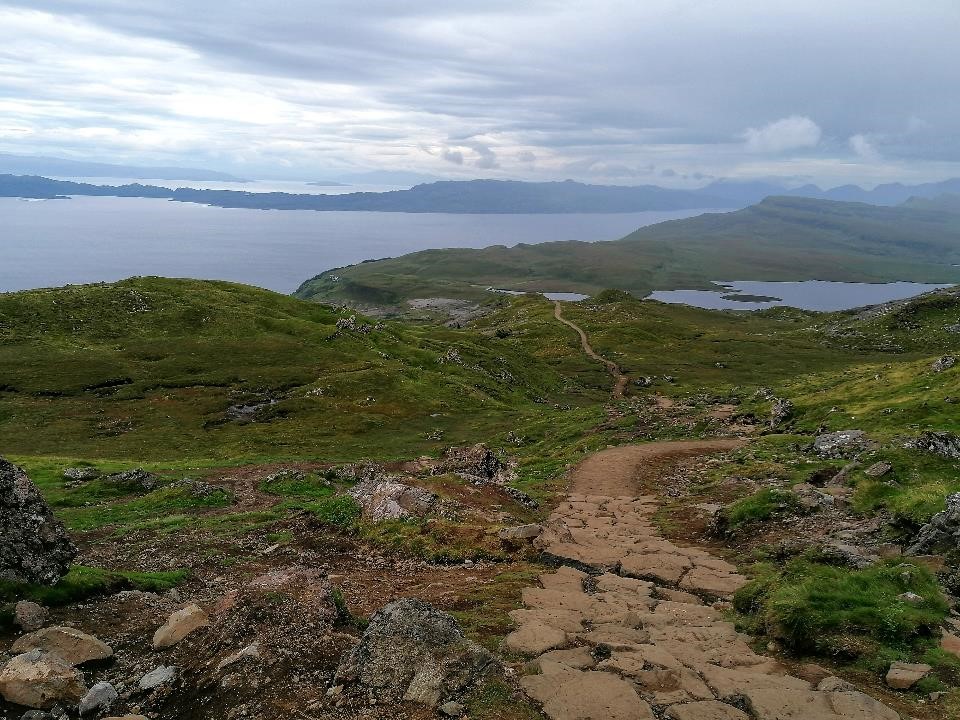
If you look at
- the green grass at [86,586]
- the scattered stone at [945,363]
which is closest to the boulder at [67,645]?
the green grass at [86,586]

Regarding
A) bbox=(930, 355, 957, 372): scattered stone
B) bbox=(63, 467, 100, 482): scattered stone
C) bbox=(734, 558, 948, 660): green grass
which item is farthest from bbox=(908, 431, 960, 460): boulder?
bbox=(63, 467, 100, 482): scattered stone

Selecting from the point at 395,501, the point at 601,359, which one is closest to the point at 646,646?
the point at 395,501

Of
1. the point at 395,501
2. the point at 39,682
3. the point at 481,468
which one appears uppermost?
the point at 39,682

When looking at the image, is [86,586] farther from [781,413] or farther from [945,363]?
[945,363]

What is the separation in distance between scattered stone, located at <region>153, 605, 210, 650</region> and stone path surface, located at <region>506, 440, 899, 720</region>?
690cm

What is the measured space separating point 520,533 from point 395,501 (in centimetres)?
558

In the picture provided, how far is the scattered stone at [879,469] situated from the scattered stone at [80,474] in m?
41.7

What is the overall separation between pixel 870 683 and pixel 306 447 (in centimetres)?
5293

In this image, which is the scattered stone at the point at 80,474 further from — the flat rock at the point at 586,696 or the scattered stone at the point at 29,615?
the flat rock at the point at 586,696

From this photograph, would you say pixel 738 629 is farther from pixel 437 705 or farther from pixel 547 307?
pixel 547 307

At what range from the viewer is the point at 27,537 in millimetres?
15508

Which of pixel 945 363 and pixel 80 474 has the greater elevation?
pixel 945 363

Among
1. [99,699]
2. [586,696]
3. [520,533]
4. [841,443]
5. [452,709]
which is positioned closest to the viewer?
[452,709]

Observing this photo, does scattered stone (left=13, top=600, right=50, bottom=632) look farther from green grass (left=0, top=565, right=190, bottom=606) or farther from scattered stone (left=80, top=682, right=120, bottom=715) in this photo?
scattered stone (left=80, top=682, right=120, bottom=715)
